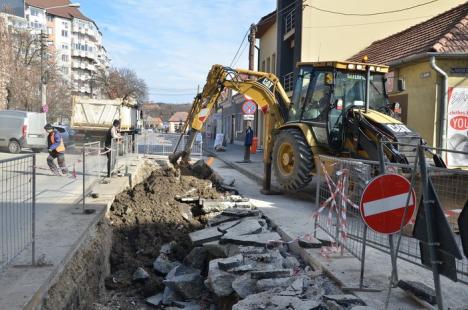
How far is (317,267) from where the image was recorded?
18.4 ft

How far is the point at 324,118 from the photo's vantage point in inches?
381

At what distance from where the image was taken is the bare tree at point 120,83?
75.0 m

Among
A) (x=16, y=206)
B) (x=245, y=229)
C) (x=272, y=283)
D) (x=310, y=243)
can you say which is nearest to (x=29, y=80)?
(x=245, y=229)

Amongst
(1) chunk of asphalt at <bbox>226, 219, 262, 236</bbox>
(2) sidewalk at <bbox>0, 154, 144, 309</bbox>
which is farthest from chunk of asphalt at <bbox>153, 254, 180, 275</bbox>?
(2) sidewalk at <bbox>0, 154, 144, 309</bbox>

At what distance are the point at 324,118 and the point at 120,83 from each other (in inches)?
2776

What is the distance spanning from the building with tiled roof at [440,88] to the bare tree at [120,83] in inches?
2506

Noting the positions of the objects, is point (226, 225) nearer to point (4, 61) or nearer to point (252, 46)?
point (252, 46)

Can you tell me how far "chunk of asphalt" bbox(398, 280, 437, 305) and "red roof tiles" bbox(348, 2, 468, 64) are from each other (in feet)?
33.0

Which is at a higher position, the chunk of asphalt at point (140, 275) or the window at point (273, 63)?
the window at point (273, 63)

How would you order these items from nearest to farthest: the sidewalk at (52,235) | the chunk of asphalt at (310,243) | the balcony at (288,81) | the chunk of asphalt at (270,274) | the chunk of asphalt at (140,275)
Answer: the sidewalk at (52,235) → the chunk of asphalt at (270,274) → the chunk of asphalt at (310,243) → the chunk of asphalt at (140,275) → the balcony at (288,81)

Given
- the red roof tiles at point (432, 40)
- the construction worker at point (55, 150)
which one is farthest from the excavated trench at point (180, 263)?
the red roof tiles at point (432, 40)

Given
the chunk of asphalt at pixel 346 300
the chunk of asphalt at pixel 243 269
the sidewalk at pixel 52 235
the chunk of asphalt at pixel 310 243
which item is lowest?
the chunk of asphalt at pixel 243 269

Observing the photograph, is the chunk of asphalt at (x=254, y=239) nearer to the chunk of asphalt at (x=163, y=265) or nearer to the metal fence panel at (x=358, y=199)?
the metal fence panel at (x=358, y=199)

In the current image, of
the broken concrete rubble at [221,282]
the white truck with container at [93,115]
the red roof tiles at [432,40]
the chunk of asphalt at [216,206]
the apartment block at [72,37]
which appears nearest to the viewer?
the broken concrete rubble at [221,282]
